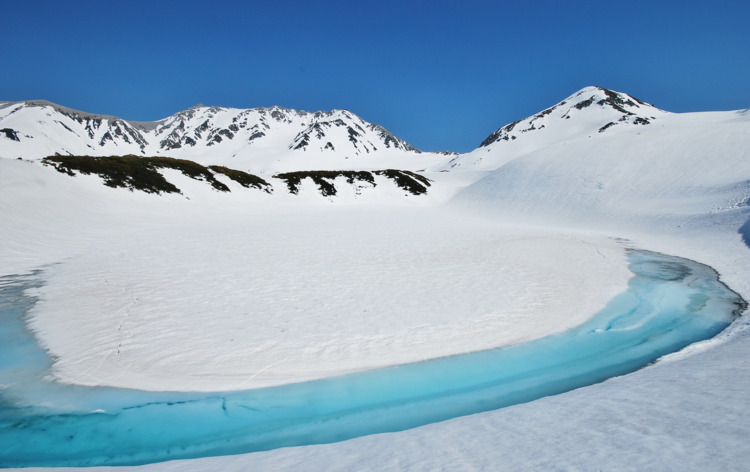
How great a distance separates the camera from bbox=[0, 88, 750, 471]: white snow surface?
365 centimetres

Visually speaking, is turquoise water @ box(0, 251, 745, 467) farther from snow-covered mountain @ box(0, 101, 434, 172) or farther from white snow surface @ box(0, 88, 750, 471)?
snow-covered mountain @ box(0, 101, 434, 172)

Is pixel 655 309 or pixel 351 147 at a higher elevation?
pixel 351 147

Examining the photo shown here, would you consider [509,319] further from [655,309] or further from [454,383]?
[655,309]

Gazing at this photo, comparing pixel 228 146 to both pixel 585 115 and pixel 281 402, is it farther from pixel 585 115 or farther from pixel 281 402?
pixel 281 402

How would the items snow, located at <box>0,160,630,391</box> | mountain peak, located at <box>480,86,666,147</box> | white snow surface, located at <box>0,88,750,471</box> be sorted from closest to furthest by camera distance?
1. white snow surface, located at <box>0,88,750,471</box>
2. snow, located at <box>0,160,630,391</box>
3. mountain peak, located at <box>480,86,666,147</box>

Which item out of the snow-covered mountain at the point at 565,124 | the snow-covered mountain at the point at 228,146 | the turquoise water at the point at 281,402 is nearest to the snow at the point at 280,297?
the turquoise water at the point at 281,402

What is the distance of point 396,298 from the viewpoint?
→ 10.3 metres

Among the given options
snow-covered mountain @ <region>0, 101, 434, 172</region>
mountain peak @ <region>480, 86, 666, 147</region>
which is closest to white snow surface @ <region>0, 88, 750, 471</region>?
mountain peak @ <region>480, 86, 666, 147</region>

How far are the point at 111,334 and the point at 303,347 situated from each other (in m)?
4.13

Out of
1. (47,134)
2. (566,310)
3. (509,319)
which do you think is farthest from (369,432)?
(47,134)

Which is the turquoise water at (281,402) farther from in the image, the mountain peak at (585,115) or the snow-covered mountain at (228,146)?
the snow-covered mountain at (228,146)

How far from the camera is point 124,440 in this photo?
16.5ft

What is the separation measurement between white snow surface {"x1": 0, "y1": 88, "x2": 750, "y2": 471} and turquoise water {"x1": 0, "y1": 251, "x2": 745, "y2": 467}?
0.40 metres

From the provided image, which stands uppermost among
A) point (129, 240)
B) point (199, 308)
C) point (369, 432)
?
point (129, 240)
